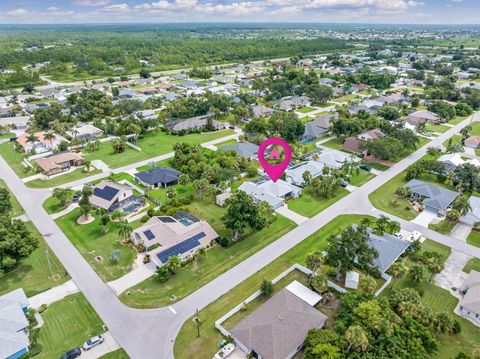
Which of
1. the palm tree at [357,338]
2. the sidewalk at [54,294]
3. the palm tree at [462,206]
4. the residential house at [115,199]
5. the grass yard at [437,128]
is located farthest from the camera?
the grass yard at [437,128]

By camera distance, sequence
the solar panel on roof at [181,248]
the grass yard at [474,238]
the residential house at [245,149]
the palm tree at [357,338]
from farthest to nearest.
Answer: the residential house at [245,149] < the grass yard at [474,238] < the solar panel on roof at [181,248] < the palm tree at [357,338]

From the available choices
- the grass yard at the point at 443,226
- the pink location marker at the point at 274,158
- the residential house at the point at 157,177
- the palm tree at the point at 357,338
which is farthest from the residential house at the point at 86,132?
the grass yard at the point at 443,226

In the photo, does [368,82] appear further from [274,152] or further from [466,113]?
[274,152]

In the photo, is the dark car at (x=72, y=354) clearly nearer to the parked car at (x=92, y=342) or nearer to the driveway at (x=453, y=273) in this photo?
the parked car at (x=92, y=342)

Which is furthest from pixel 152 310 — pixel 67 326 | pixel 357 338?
pixel 357 338

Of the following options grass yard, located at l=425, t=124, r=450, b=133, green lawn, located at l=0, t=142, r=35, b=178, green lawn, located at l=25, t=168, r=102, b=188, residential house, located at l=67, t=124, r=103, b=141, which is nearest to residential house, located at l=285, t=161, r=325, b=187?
green lawn, located at l=25, t=168, r=102, b=188

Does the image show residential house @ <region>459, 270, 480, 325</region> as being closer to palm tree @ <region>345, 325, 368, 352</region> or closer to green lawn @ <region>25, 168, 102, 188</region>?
palm tree @ <region>345, 325, 368, 352</region>
